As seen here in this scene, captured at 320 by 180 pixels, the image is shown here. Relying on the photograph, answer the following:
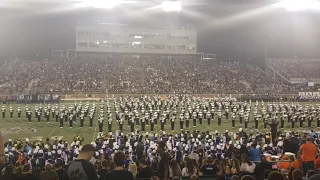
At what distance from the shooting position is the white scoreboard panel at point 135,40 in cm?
4469

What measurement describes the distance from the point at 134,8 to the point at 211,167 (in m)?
36.0

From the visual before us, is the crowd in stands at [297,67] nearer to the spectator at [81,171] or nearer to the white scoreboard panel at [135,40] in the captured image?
the white scoreboard panel at [135,40]

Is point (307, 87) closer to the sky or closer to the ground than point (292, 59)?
closer to the ground

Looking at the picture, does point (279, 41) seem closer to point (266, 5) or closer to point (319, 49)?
point (319, 49)

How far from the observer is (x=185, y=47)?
153 feet

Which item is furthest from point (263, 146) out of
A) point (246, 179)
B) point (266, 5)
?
point (266, 5)

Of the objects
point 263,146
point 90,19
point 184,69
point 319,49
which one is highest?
point 90,19

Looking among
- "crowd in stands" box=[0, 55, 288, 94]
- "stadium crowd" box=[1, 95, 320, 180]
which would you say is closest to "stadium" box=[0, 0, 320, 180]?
"crowd in stands" box=[0, 55, 288, 94]

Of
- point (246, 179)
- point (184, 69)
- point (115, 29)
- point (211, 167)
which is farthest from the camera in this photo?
point (115, 29)

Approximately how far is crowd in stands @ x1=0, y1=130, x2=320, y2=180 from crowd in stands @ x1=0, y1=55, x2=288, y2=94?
2488 centimetres

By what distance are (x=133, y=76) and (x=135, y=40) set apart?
297 inches

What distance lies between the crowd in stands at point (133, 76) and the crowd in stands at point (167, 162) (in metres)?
24.9

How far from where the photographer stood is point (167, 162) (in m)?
6.26

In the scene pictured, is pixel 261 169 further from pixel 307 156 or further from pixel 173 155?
pixel 173 155
